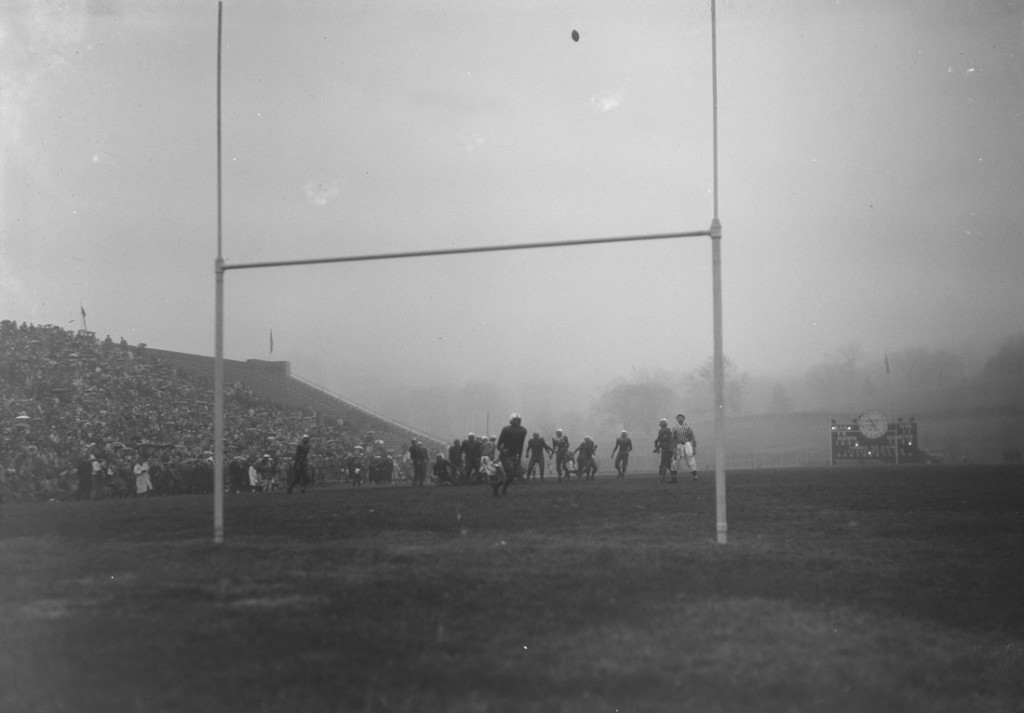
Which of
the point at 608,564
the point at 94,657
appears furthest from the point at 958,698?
the point at 94,657

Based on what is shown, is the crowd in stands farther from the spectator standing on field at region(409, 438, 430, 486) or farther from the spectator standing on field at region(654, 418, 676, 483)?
the spectator standing on field at region(654, 418, 676, 483)

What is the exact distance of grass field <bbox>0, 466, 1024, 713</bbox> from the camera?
6039mm

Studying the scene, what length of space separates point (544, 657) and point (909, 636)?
2891 mm

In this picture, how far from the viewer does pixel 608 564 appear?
10.7 meters

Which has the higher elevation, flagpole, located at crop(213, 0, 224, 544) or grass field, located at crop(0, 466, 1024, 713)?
flagpole, located at crop(213, 0, 224, 544)

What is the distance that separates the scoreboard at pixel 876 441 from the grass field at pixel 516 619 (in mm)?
46920

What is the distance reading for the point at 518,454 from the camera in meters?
24.1

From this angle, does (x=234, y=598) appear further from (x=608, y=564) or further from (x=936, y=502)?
(x=936, y=502)

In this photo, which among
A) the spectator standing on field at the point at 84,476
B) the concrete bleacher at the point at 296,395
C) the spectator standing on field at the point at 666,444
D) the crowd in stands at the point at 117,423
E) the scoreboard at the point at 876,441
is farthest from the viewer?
the scoreboard at the point at 876,441

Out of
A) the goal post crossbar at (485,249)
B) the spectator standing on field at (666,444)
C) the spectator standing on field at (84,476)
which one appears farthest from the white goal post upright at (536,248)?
the spectator standing on field at (84,476)

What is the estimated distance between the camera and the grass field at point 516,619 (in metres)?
6.04

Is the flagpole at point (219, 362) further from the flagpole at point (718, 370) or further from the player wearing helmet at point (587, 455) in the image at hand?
the player wearing helmet at point (587, 455)

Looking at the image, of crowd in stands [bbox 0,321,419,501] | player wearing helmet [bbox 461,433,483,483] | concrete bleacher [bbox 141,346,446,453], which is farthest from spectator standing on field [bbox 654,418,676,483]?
concrete bleacher [bbox 141,346,446,453]

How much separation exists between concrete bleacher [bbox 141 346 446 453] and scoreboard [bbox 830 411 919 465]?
76.2 feet
